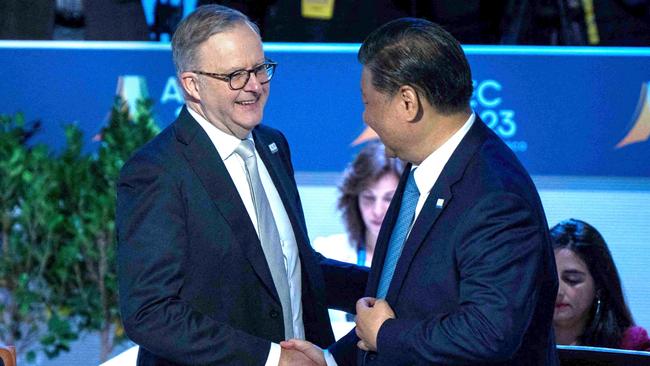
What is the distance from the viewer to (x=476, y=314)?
2061 mm

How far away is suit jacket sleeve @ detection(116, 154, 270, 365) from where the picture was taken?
2447mm

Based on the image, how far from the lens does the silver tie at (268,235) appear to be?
2.64 m

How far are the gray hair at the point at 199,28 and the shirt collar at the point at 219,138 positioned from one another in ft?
0.44

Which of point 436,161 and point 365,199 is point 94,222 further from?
point 436,161

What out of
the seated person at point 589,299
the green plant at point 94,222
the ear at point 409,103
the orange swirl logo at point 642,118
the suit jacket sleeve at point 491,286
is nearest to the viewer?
the suit jacket sleeve at point 491,286

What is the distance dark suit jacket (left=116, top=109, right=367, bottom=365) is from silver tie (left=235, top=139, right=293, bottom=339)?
0.05 meters

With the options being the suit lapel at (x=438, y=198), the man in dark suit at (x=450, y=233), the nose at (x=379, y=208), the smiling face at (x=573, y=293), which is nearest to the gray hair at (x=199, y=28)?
the man in dark suit at (x=450, y=233)

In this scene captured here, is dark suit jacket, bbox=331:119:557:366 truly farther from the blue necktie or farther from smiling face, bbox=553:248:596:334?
smiling face, bbox=553:248:596:334

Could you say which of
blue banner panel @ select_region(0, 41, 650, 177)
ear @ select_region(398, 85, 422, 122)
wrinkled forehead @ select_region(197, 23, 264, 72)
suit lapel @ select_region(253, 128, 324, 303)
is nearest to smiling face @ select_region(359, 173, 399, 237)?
blue banner panel @ select_region(0, 41, 650, 177)

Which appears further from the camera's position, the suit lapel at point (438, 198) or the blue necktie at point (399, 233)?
the blue necktie at point (399, 233)

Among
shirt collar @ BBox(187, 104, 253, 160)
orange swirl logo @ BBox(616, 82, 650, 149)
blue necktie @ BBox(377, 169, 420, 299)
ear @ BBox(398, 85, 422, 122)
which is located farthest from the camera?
orange swirl logo @ BBox(616, 82, 650, 149)

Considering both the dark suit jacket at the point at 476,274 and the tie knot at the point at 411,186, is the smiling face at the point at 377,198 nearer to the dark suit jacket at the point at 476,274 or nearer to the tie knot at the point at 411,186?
the tie knot at the point at 411,186

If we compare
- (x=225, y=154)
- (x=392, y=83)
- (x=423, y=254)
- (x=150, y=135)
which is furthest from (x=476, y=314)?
(x=150, y=135)

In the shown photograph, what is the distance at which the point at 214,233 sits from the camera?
2537 mm
